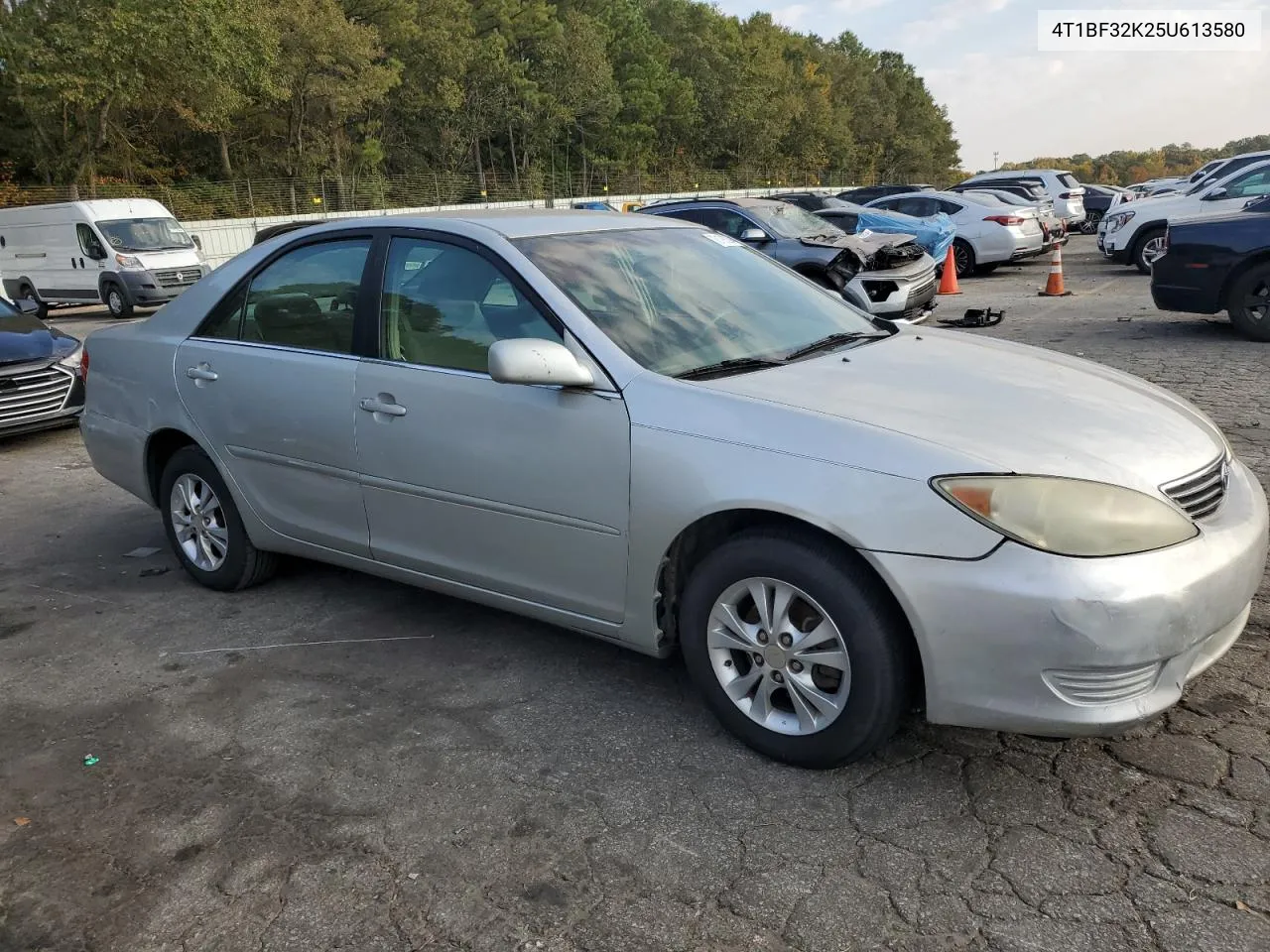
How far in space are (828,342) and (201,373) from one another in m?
2.70

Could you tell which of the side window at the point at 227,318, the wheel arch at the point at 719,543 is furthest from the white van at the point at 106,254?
the wheel arch at the point at 719,543

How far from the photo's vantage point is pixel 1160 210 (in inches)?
600

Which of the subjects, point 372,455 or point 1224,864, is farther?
point 372,455

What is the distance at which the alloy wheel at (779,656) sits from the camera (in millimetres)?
2914

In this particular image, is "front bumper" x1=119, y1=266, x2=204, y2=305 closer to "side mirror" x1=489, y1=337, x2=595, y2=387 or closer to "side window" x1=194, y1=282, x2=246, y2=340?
"side window" x1=194, y1=282, x2=246, y2=340

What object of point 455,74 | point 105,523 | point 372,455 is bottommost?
point 105,523

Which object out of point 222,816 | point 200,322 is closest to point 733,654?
point 222,816

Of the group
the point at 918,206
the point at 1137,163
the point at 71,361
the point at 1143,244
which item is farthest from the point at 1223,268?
the point at 1137,163

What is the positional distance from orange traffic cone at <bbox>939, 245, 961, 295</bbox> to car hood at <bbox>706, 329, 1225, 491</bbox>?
43.6 ft

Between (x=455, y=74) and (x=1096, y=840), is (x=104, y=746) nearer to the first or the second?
(x=1096, y=840)

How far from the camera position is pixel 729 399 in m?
3.09

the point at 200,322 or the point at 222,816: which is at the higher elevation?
the point at 200,322

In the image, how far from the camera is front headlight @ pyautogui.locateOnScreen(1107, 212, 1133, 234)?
16281 mm

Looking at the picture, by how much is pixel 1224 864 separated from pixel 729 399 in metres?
1.73
